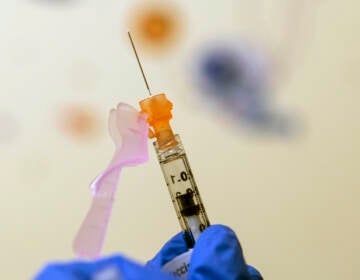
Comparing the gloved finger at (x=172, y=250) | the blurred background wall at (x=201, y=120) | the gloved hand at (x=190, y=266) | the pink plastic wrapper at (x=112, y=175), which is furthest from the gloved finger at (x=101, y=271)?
the blurred background wall at (x=201, y=120)

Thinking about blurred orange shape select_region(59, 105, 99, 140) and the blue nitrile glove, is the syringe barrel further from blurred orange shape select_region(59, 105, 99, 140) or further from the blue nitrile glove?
blurred orange shape select_region(59, 105, 99, 140)

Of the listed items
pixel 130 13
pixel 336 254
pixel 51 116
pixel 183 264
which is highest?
pixel 130 13

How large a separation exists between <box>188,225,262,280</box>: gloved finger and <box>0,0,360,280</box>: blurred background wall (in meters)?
0.40

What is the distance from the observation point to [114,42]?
0.93m

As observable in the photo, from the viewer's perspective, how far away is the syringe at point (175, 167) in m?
0.58

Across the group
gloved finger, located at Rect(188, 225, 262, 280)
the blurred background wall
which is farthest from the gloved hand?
the blurred background wall

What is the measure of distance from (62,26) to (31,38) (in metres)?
0.06

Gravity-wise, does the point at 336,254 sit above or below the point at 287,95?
below

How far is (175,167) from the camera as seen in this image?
59 centimetres

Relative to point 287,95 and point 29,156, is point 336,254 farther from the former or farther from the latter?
point 29,156

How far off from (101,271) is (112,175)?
0.19m

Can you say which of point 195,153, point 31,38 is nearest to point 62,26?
point 31,38

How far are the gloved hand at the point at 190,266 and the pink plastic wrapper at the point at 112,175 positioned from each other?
0.07 metres

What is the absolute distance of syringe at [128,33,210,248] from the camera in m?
0.58
